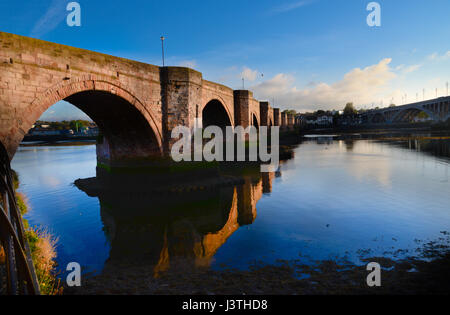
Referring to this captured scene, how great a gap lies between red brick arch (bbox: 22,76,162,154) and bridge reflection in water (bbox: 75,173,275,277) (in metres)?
3.95

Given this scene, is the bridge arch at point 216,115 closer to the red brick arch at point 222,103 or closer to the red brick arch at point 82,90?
the red brick arch at point 222,103

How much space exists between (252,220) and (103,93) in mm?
8535

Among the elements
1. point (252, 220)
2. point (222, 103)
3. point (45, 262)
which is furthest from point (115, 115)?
point (222, 103)

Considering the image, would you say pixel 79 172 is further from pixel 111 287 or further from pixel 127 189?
pixel 111 287

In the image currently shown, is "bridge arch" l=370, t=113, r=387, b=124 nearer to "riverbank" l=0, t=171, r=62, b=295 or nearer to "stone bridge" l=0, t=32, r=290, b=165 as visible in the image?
"stone bridge" l=0, t=32, r=290, b=165

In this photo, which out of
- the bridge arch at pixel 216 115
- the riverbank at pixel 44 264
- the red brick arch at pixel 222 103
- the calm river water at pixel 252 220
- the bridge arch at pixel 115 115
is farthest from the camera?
the bridge arch at pixel 216 115

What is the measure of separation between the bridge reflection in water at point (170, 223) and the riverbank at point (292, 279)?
44 cm

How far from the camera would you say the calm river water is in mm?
7578

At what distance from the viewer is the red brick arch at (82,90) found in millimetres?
9336

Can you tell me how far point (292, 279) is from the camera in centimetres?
580

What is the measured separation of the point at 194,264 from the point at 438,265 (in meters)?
5.55

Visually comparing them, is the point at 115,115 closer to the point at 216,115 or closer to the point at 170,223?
the point at 170,223

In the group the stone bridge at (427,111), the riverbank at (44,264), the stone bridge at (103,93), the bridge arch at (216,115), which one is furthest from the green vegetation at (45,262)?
the stone bridge at (427,111)
